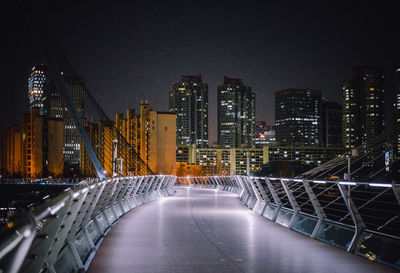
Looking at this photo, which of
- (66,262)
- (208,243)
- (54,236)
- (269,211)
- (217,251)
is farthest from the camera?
(269,211)

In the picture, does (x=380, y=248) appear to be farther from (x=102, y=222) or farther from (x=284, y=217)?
(x=102, y=222)

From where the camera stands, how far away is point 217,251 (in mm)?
10305

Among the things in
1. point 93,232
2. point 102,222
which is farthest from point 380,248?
point 102,222

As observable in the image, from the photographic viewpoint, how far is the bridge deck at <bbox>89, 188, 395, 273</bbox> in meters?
8.51

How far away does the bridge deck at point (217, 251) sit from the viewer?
851cm

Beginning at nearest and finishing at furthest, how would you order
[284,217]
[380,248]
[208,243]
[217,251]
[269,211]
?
[380,248] < [217,251] < [208,243] < [284,217] < [269,211]

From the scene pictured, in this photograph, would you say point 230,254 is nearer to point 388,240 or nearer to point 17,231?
point 388,240

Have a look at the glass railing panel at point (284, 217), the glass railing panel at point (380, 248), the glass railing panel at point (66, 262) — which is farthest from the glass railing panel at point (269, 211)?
the glass railing panel at point (66, 262)

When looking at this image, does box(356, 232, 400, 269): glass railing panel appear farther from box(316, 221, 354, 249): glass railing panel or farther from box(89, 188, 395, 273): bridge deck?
box(316, 221, 354, 249): glass railing panel

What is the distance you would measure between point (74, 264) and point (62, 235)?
1.97 meters

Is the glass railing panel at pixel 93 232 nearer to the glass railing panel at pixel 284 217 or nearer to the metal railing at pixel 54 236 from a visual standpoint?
the metal railing at pixel 54 236

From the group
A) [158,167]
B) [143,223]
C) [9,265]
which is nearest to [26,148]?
[158,167]

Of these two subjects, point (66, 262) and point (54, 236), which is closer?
point (54, 236)

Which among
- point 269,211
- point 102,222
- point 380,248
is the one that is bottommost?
point 269,211
